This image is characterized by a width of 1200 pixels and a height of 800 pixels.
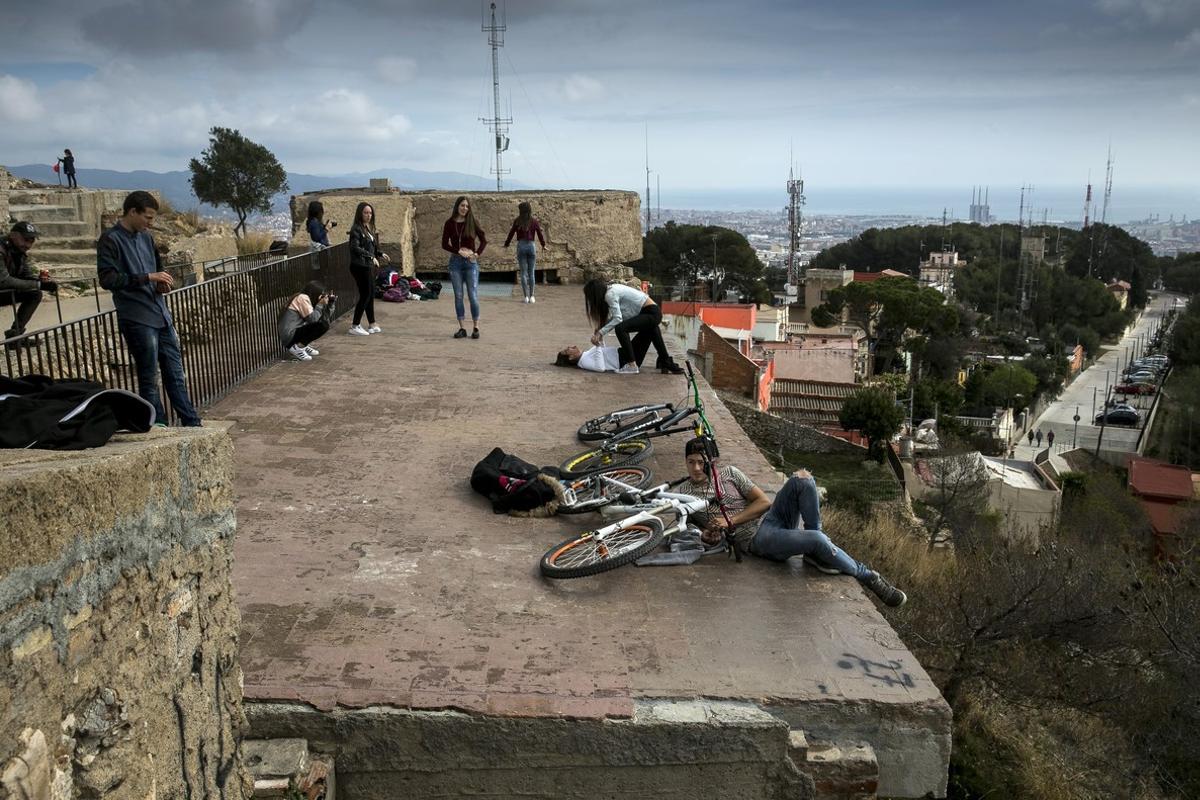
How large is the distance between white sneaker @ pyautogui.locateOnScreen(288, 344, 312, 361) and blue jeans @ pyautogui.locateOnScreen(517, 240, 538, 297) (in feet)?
15.0

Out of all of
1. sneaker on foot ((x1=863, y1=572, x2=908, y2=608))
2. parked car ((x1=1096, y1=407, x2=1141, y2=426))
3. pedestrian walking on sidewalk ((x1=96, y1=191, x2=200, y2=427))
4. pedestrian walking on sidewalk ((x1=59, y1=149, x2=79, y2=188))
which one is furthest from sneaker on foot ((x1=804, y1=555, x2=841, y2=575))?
parked car ((x1=1096, y1=407, x2=1141, y2=426))

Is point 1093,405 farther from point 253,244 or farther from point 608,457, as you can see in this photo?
point 608,457

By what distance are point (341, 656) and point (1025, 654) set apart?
22.3 ft

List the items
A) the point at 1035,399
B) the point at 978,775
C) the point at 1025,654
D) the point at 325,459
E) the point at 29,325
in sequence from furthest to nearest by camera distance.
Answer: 1. the point at 1035,399
2. the point at 29,325
3. the point at 1025,654
4. the point at 325,459
5. the point at 978,775

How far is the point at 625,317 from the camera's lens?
9.68 meters

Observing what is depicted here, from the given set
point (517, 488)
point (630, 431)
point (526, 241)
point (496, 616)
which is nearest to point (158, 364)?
point (517, 488)

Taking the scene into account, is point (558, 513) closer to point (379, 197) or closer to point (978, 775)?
point (978, 775)

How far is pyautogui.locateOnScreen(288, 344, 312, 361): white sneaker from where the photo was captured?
977 centimetres

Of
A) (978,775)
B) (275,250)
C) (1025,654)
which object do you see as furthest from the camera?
(275,250)

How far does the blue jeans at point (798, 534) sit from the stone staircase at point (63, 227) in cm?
1182

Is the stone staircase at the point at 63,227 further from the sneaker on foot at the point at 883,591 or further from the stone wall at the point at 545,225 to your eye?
the sneaker on foot at the point at 883,591

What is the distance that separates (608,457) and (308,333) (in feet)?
14.9

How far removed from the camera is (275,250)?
14.6 meters

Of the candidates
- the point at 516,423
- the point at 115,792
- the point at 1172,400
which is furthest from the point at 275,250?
the point at 1172,400
